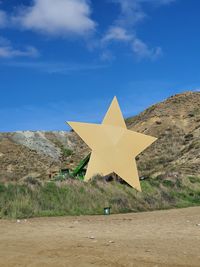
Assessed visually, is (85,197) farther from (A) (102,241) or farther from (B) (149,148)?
(B) (149,148)

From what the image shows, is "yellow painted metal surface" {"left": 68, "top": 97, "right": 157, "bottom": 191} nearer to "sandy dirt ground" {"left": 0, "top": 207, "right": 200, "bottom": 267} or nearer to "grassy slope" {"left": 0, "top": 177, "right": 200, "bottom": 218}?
"grassy slope" {"left": 0, "top": 177, "right": 200, "bottom": 218}

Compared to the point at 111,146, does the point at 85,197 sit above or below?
below

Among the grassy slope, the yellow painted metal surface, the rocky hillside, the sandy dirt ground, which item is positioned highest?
the rocky hillside

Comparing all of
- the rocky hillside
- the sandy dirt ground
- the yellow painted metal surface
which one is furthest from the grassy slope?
the rocky hillside

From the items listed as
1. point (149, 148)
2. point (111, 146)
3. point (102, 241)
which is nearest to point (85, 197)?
point (111, 146)

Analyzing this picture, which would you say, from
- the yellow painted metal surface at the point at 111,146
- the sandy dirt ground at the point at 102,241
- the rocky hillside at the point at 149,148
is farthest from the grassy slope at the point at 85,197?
the rocky hillside at the point at 149,148

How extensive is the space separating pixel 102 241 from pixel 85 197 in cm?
982

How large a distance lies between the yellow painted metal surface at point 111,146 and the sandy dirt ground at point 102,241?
25.3 ft

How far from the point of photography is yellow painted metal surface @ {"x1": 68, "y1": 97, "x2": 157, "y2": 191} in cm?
2578

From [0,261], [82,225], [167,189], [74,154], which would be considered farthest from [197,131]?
[0,261]

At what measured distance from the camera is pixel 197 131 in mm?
64375

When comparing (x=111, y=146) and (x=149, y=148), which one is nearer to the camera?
(x=111, y=146)

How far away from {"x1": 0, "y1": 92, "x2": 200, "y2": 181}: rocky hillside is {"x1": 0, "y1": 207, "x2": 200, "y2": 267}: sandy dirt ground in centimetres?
3412

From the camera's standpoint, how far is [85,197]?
843 inches
